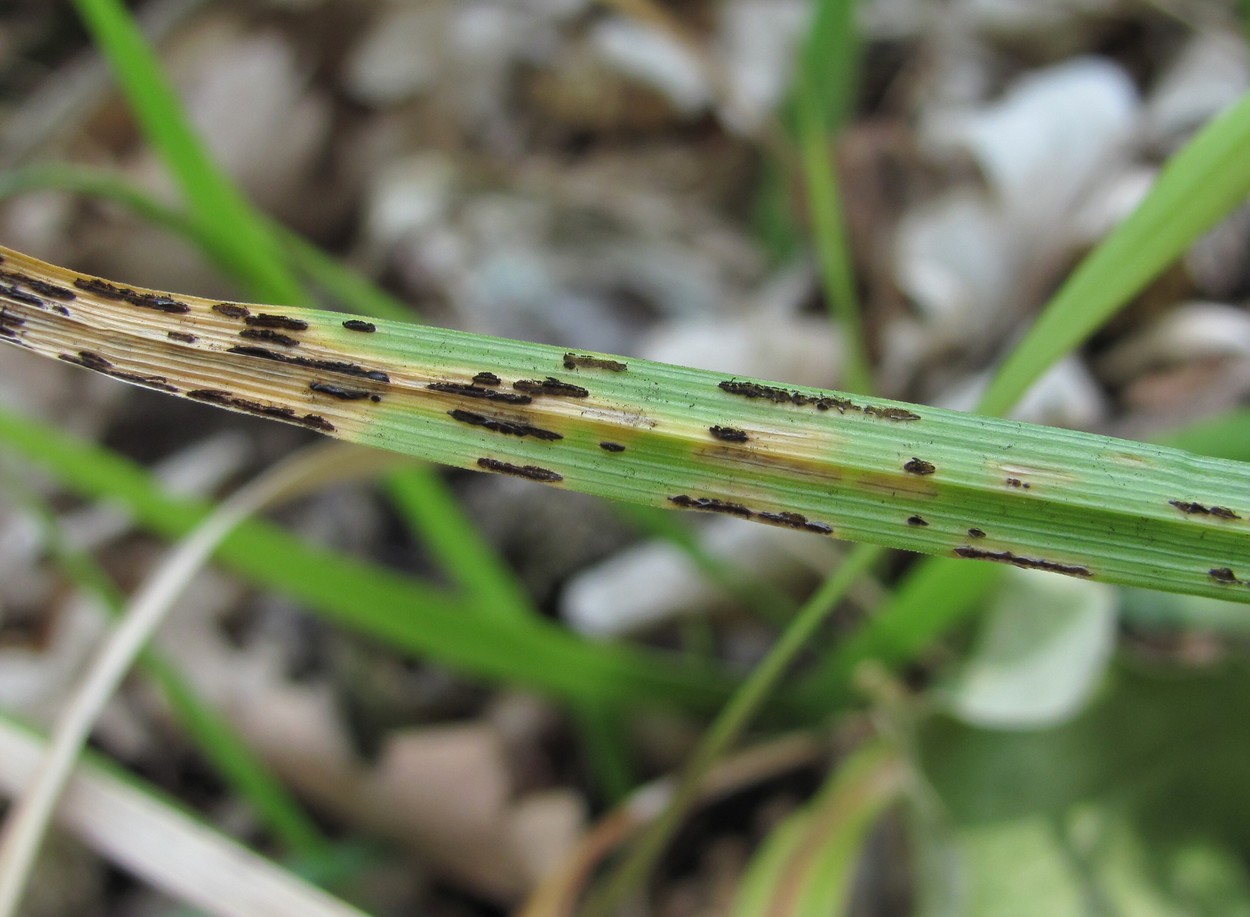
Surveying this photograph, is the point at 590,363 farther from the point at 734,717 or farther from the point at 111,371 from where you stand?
the point at 734,717

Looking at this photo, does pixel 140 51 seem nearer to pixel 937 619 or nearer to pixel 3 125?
pixel 937 619

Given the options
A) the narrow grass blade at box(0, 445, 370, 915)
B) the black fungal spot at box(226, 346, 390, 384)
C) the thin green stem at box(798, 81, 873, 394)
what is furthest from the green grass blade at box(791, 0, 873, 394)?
the black fungal spot at box(226, 346, 390, 384)

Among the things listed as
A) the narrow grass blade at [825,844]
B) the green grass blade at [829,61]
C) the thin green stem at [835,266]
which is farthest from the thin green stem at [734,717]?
the green grass blade at [829,61]

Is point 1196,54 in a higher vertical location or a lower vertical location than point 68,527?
higher

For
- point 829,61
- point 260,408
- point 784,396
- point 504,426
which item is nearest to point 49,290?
point 260,408

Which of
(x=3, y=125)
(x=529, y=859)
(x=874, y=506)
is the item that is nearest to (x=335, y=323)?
(x=874, y=506)

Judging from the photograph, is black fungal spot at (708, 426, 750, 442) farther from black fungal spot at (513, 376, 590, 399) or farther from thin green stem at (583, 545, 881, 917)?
thin green stem at (583, 545, 881, 917)

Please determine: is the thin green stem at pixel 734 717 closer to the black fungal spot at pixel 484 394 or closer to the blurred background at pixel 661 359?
the blurred background at pixel 661 359
